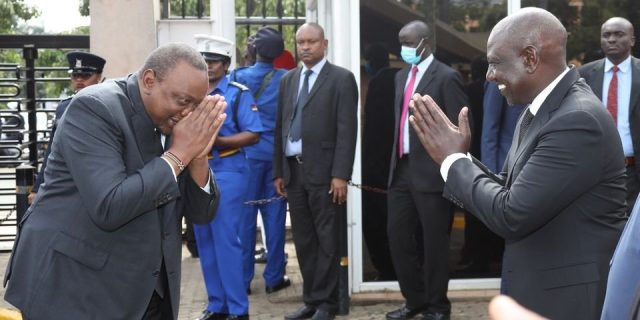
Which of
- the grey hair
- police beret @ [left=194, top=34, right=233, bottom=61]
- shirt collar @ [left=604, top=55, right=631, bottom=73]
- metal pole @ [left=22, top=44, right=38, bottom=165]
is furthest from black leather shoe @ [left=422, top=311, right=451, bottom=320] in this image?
metal pole @ [left=22, top=44, right=38, bottom=165]

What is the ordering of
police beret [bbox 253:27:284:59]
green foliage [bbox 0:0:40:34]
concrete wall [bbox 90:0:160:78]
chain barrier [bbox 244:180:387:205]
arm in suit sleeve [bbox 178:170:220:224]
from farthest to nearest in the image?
green foliage [bbox 0:0:40:34] → concrete wall [bbox 90:0:160:78] → police beret [bbox 253:27:284:59] → chain barrier [bbox 244:180:387:205] → arm in suit sleeve [bbox 178:170:220:224]

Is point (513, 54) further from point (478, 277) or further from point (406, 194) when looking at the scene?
point (478, 277)

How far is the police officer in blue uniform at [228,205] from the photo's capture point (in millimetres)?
7648

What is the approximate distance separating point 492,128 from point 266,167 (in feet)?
7.74

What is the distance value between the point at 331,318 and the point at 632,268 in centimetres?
526

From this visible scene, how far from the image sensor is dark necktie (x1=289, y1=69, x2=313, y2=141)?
7.97 metres

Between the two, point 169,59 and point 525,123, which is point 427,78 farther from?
point 169,59

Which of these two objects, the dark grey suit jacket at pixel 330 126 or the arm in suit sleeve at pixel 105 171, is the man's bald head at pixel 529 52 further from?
the dark grey suit jacket at pixel 330 126

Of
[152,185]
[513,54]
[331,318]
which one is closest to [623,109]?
[331,318]

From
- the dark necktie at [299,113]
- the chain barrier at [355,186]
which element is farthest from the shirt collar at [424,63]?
the chain barrier at [355,186]

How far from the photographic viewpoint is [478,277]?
27.9 feet

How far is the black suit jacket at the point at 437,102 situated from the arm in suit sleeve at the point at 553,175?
12.2 ft

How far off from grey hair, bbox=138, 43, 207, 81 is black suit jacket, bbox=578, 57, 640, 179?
173 inches

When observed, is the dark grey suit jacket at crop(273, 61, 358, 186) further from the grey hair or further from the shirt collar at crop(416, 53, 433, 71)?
the grey hair
